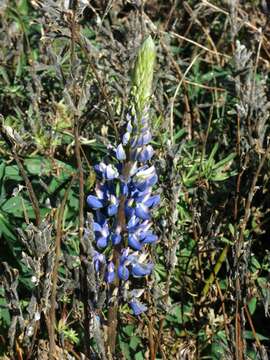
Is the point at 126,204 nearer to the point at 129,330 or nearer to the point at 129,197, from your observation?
the point at 129,197

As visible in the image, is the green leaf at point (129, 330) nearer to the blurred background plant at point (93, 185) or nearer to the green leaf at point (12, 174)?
the blurred background plant at point (93, 185)

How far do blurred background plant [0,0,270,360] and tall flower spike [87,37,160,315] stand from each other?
0.26 feet

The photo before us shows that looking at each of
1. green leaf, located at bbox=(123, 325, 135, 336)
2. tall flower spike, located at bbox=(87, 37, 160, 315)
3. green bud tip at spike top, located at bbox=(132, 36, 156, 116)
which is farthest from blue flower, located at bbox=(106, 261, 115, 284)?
green leaf, located at bbox=(123, 325, 135, 336)

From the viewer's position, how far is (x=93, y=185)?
2422 mm

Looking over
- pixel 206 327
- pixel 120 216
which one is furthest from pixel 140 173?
pixel 206 327

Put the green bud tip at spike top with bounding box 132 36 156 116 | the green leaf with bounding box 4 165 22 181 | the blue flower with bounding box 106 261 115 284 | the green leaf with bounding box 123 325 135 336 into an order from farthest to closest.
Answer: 1. the green leaf with bounding box 4 165 22 181
2. the green leaf with bounding box 123 325 135 336
3. the blue flower with bounding box 106 261 115 284
4. the green bud tip at spike top with bounding box 132 36 156 116

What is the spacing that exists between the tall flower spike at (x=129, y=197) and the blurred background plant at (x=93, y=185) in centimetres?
8

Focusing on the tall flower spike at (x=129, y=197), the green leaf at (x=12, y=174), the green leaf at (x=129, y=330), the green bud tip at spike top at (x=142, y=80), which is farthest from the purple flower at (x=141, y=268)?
the green leaf at (x=12, y=174)

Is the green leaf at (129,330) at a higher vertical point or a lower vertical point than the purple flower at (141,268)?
lower

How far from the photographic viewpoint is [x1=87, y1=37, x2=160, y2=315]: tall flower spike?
5.52 ft

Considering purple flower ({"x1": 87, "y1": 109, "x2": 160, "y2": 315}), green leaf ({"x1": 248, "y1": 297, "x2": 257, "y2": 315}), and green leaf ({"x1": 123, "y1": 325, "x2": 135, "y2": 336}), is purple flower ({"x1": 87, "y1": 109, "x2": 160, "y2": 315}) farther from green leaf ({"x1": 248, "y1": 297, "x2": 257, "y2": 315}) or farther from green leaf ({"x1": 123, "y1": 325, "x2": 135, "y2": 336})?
green leaf ({"x1": 248, "y1": 297, "x2": 257, "y2": 315})

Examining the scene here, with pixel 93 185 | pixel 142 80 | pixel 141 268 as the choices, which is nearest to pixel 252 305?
pixel 93 185

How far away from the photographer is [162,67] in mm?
3012

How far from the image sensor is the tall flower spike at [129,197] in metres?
1.68
